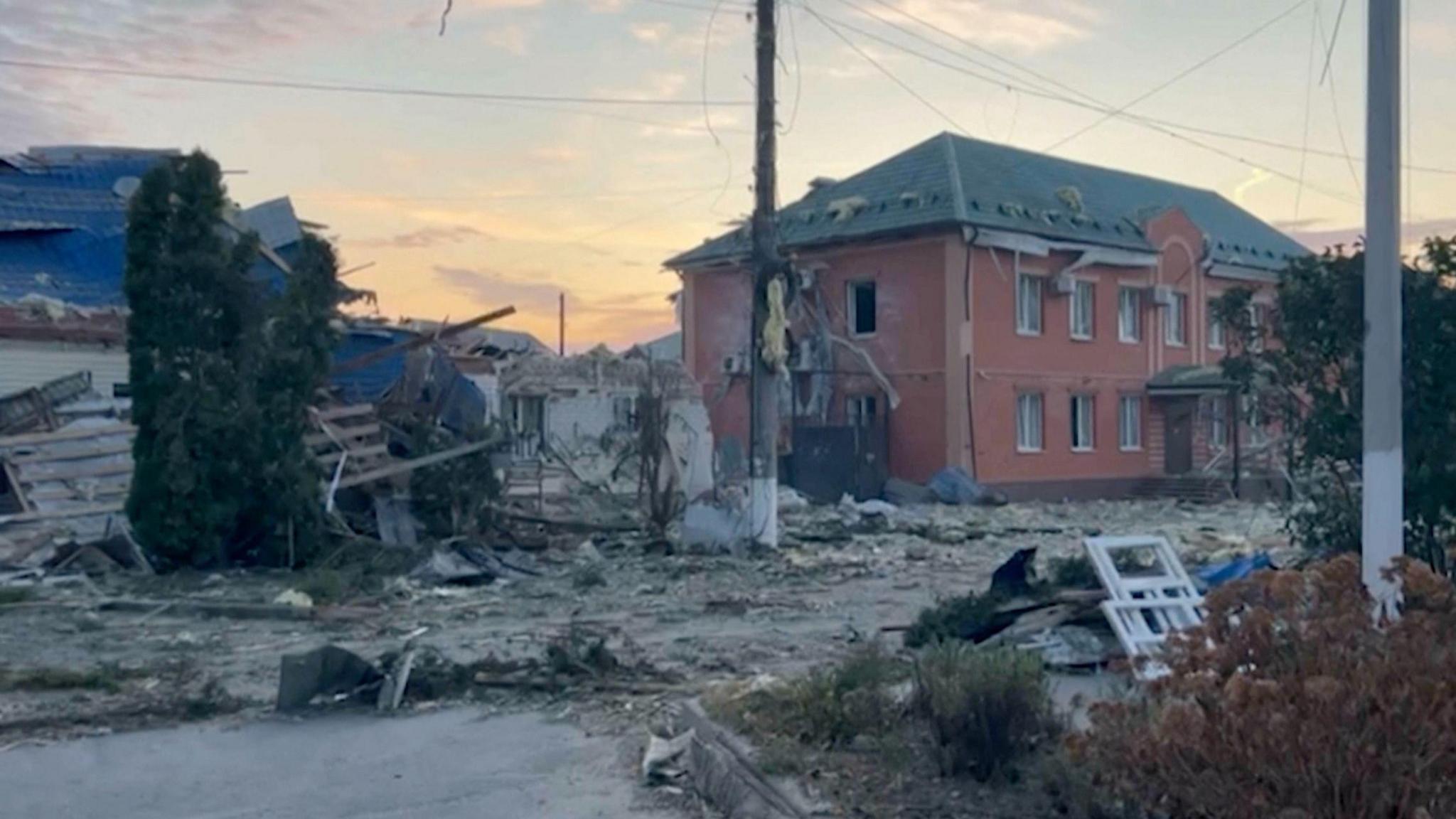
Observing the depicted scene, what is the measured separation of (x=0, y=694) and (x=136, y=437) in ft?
29.3

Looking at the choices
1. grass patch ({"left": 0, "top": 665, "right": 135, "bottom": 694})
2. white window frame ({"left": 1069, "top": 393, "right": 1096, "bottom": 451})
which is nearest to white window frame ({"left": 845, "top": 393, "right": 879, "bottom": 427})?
white window frame ({"left": 1069, "top": 393, "right": 1096, "bottom": 451})

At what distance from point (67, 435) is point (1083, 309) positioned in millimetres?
25477

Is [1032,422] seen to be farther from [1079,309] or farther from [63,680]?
[63,680]

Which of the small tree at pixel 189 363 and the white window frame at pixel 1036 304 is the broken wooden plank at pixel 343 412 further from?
the white window frame at pixel 1036 304

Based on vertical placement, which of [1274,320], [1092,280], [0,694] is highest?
[1092,280]

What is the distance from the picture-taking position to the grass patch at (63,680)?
1018cm

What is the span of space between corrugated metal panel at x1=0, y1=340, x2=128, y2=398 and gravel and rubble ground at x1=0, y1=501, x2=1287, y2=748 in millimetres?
10163

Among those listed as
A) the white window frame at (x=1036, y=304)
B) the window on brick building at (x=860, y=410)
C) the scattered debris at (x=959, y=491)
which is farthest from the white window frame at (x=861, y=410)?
the white window frame at (x=1036, y=304)

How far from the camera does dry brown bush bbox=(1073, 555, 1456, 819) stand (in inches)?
156

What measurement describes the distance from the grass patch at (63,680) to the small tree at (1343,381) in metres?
9.28

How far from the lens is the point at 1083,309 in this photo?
36594mm

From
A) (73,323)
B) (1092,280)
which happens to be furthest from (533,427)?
(1092,280)

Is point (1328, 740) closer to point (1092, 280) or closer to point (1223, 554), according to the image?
point (1223, 554)

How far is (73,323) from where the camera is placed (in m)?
26.4
